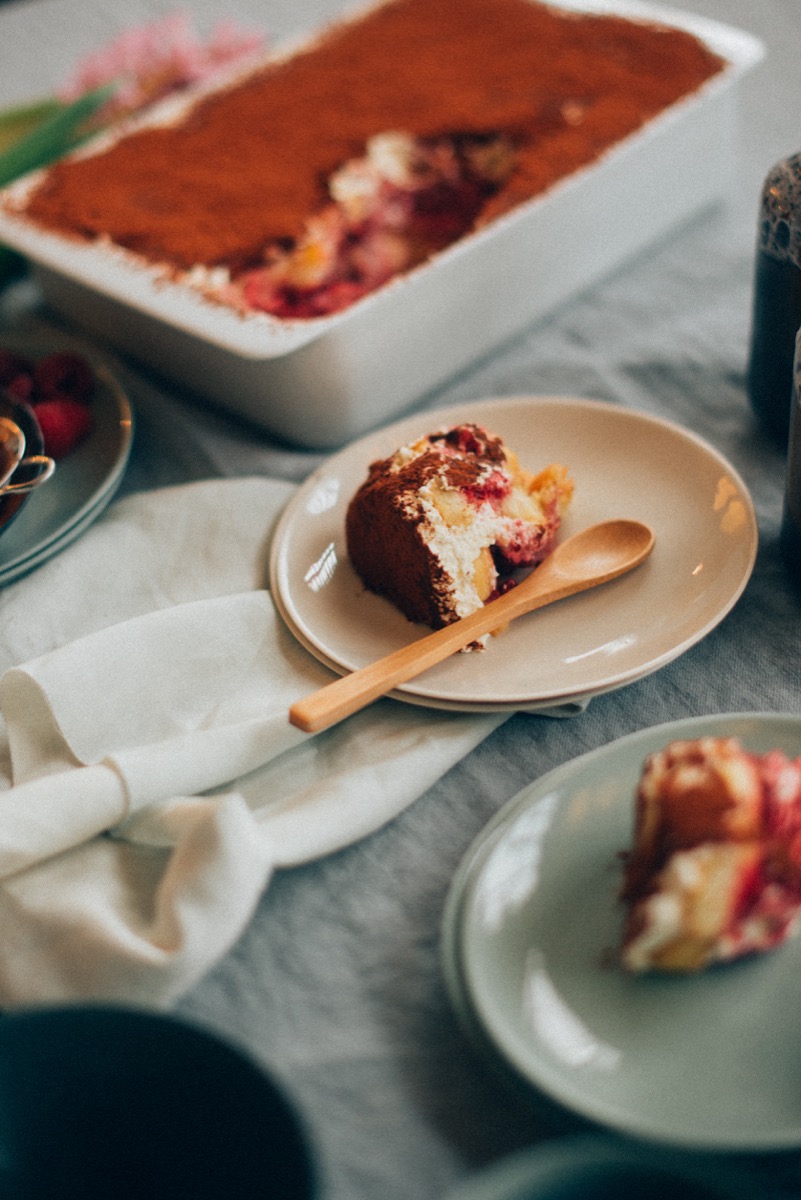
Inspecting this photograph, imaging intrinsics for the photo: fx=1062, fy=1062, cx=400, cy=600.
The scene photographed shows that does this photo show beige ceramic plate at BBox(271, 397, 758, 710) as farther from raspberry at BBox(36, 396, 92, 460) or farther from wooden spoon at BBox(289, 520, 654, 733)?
raspberry at BBox(36, 396, 92, 460)

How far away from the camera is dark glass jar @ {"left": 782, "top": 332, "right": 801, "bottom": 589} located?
2.31 feet

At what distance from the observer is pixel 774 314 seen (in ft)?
2.76

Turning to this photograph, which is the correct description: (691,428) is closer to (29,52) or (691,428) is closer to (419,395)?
(419,395)

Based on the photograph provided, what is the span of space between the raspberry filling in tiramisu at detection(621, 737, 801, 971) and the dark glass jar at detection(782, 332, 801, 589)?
0.26 metres

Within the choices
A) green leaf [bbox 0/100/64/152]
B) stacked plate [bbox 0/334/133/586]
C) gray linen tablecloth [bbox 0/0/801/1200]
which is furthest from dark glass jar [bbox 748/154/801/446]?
green leaf [bbox 0/100/64/152]

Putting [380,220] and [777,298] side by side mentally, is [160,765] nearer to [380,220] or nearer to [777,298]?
[777,298]

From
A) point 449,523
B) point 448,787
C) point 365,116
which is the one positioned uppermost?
point 365,116

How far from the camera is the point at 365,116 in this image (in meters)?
1.23

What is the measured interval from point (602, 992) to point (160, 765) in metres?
0.29

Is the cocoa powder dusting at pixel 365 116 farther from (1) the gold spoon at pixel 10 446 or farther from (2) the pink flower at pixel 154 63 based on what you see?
(1) the gold spoon at pixel 10 446

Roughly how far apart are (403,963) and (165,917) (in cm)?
13

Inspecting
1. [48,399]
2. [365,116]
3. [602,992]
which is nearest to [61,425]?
[48,399]

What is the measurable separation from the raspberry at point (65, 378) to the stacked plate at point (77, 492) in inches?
0.4

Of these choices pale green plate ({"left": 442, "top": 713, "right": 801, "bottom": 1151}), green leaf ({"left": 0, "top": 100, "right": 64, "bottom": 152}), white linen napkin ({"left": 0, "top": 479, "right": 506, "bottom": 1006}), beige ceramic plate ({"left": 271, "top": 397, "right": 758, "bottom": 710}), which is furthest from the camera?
green leaf ({"left": 0, "top": 100, "right": 64, "bottom": 152})
